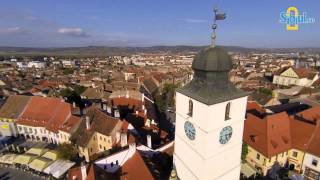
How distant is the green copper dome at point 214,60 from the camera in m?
13.4

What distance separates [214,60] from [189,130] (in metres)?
5.19

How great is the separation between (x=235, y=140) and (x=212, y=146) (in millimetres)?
2412

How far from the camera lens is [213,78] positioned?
13922 mm

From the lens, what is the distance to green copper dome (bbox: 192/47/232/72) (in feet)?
43.9

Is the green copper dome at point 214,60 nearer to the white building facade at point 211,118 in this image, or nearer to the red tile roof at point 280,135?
the white building facade at point 211,118

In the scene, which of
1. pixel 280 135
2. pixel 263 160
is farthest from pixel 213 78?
pixel 280 135

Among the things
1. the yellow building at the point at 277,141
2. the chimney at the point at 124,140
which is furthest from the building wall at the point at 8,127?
the yellow building at the point at 277,141

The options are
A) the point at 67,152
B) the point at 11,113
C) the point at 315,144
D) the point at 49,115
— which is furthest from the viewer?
the point at 11,113

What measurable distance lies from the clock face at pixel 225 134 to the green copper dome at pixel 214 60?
3.95 meters

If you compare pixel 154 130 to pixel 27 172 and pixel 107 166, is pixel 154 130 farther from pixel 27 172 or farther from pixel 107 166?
pixel 27 172

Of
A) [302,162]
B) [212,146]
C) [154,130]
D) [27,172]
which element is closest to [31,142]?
[27,172]

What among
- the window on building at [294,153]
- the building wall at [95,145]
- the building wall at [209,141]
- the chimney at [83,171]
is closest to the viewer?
the building wall at [209,141]

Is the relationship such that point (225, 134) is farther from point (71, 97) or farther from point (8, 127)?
point (71, 97)

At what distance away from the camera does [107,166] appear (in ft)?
73.9
